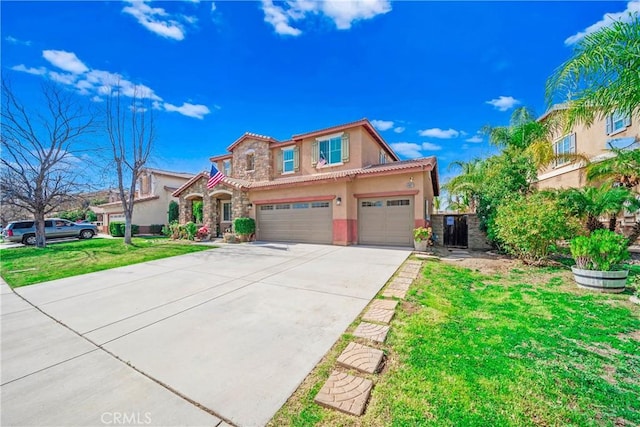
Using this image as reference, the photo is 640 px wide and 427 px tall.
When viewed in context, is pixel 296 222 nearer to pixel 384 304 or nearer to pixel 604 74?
pixel 384 304

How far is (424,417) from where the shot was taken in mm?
2113

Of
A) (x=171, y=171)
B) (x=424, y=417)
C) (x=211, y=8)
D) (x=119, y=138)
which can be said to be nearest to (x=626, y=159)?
(x=424, y=417)

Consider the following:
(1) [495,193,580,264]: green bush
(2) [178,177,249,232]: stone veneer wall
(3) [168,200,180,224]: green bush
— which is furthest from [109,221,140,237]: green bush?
(1) [495,193,580,264]: green bush

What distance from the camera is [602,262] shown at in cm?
550

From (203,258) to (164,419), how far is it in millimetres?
8354

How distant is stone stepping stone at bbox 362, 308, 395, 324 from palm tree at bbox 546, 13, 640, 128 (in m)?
6.20

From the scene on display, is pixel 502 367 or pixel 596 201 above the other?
pixel 596 201

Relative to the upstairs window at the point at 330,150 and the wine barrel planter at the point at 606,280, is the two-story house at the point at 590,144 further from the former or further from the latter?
the upstairs window at the point at 330,150

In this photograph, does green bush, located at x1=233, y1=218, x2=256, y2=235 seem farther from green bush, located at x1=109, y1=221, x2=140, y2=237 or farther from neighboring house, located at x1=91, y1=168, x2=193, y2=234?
green bush, located at x1=109, y1=221, x2=140, y2=237

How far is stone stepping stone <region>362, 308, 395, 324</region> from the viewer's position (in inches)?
159

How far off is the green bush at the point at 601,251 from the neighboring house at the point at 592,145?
8.81 meters

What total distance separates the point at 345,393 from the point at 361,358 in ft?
1.96

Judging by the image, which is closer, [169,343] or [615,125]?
[169,343]

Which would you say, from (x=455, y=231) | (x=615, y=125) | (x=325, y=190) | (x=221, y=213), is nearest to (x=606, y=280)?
(x=455, y=231)
